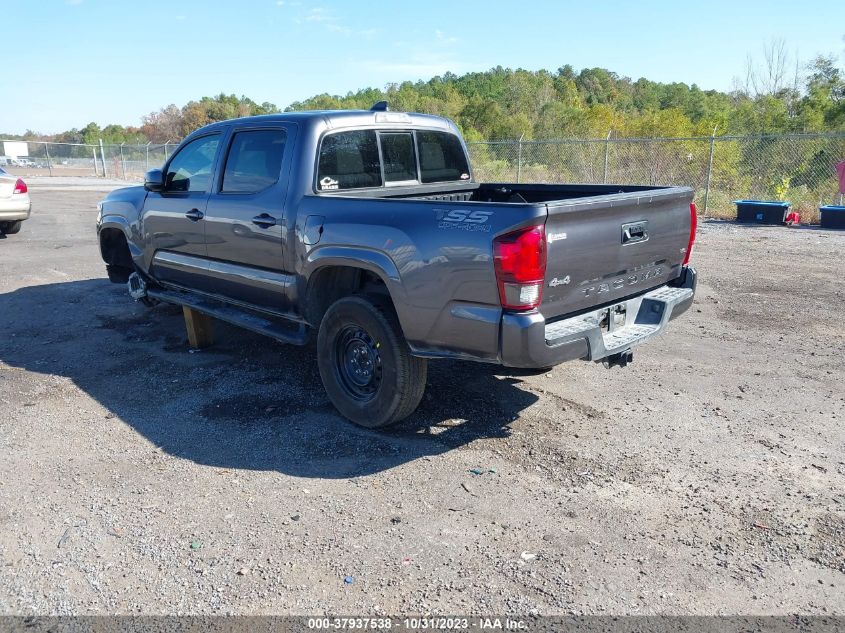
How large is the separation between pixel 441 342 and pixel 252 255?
1965 millimetres

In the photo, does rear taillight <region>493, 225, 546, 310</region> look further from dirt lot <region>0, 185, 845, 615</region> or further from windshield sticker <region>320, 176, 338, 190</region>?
windshield sticker <region>320, 176, 338, 190</region>

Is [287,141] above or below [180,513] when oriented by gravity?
above

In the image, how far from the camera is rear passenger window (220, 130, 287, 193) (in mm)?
4770

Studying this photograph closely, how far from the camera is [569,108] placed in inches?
1736

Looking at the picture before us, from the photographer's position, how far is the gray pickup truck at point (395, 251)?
346 centimetres

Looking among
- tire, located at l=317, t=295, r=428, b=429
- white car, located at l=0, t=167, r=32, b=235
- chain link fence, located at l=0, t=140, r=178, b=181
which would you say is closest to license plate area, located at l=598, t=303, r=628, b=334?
tire, located at l=317, t=295, r=428, b=429

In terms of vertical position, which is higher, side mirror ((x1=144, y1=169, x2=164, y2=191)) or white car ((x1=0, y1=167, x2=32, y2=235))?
side mirror ((x1=144, y1=169, x2=164, y2=191))

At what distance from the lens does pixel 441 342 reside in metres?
3.72

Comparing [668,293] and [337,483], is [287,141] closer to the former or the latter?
[337,483]

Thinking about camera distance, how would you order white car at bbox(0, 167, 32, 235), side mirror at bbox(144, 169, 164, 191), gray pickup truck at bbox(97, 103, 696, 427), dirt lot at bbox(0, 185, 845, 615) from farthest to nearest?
white car at bbox(0, 167, 32, 235) < side mirror at bbox(144, 169, 164, 191) < gray pickup truck at bbox(97, 103, 696, 427) < dirt lot at bbox(0, 185, 845, 615)

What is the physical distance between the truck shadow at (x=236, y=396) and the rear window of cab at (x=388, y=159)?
1.59m

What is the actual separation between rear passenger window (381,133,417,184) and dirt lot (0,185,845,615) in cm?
160

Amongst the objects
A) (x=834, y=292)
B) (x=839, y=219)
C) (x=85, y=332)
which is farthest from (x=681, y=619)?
(x=839, y=219)

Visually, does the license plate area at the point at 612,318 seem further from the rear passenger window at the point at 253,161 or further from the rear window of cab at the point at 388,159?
the rear passenger window at the point at 253,161
